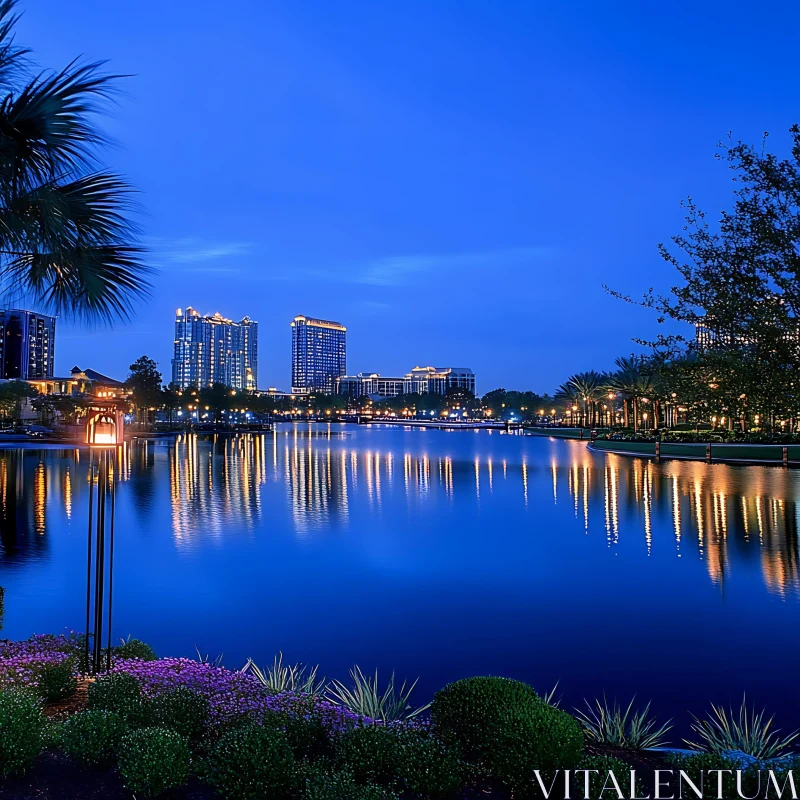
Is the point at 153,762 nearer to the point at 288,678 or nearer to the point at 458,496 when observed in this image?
the point at 288,678

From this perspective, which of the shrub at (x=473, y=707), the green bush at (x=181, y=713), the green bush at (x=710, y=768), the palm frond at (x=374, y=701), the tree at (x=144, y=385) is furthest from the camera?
the tree at (x=144, y=385)

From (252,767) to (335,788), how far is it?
0.60 m

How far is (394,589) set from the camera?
38.3ft

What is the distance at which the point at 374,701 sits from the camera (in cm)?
621

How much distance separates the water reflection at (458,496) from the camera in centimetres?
1539

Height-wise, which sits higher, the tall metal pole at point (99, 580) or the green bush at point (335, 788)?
the tall metal pole at point (99, 580)

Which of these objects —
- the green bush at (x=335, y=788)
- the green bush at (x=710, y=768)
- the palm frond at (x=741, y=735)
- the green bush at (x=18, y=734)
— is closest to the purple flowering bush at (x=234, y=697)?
the green bush at (x=335, y=788)

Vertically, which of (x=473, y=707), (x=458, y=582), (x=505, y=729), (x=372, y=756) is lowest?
(x=458, y=582)

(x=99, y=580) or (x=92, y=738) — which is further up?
(x=99, y=580)

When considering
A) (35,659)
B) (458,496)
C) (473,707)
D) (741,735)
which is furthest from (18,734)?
(458,496)

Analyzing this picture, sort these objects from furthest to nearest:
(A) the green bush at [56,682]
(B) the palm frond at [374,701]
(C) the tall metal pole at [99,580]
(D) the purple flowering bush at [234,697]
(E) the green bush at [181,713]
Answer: (C) the tall metal pole at [99,580] < (A) the green bush at [56,682] < (B) the palm frond at [374,701] < (D) the purple flowering bush at [234,697] < (E) the green bush at [181,713]

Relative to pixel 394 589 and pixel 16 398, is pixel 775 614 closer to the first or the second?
pixel 394 589

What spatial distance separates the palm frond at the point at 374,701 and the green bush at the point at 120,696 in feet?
5.63

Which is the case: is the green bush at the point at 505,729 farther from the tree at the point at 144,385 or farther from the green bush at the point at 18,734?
the tree at the point at 144,385
